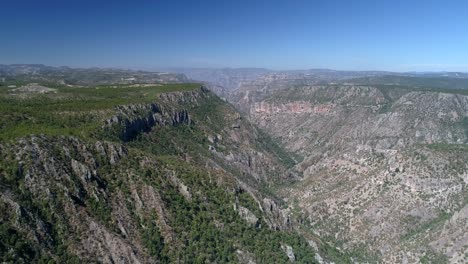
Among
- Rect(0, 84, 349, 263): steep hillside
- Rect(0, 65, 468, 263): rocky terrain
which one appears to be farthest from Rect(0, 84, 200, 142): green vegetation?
Rect(0, 65, 468, 263): rocky terrain

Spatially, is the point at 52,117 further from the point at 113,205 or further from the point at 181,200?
the point at 181,200

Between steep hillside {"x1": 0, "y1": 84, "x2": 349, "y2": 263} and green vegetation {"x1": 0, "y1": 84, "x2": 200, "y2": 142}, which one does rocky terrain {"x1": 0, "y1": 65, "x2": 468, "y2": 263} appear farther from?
green vegetation {"x1": 0, "y1": 84, "x2": 200, "y2": 142}

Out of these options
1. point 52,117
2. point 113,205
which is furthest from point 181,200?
point 52,117

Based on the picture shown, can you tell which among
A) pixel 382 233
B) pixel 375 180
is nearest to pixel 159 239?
pixel 382 233

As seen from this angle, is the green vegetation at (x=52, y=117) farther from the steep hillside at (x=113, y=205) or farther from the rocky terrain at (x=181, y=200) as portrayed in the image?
the rocky terrain at (x=181, y=200)

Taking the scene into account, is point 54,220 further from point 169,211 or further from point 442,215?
point 442,215

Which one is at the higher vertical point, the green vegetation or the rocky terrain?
the green vegetation

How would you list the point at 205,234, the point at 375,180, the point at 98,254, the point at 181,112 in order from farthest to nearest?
the point at 181,112
the point at 375,180
the point at 205,234
the point at 98,254

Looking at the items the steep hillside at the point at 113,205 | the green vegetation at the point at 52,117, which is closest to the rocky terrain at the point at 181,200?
the steep hillside at the point at 113,205
